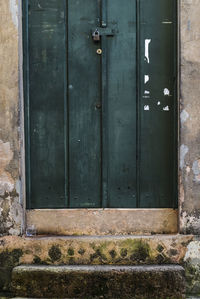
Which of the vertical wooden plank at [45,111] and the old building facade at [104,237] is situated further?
the vertical wooden plank at [45,111]

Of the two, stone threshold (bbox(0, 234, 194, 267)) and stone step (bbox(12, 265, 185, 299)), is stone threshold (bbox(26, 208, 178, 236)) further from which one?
stone step (bbox(12, 265, 185, 299))

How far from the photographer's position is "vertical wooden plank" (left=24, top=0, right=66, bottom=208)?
3098 mm

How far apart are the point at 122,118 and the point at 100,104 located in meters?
0.24

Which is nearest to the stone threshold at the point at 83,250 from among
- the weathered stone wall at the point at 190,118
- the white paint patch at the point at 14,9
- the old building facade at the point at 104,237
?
the old building facade at the point at 104,237

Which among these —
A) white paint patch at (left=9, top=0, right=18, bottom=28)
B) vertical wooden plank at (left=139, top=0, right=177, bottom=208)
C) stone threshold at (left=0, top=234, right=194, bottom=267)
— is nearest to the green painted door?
vertical wooden plank at (left=139, top=0, right=177, bottom=208)

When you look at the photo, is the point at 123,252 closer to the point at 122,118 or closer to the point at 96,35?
the point at 122,118

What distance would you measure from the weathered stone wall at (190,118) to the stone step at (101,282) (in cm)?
47

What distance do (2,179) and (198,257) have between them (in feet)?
6.21

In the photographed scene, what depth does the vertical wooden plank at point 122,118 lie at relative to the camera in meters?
3.09

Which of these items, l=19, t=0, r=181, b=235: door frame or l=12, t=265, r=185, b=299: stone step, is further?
l=19, t=0, r=181, b=235: door frame

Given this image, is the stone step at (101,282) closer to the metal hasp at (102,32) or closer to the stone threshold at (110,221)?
the stone threshold at (110,221)

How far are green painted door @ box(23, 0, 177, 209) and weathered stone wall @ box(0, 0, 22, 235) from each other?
0.14 m

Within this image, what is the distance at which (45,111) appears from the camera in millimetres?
3125

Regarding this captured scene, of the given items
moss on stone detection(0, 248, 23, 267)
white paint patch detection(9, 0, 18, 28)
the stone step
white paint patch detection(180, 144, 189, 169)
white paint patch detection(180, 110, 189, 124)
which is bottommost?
the stone step
